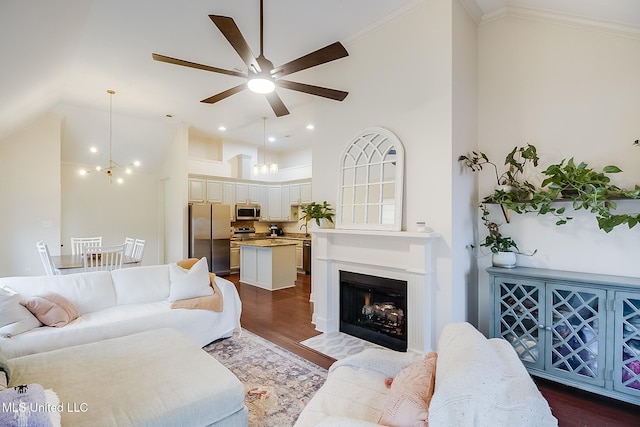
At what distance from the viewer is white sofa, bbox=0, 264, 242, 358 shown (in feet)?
8.08

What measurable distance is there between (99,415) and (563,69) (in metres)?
4.06

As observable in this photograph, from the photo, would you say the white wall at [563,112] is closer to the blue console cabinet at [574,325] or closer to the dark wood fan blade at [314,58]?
the blue console cabinet at [574,325]

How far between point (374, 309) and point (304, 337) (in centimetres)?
86

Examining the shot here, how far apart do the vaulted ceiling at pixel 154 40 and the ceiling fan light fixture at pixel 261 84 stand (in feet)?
2.65

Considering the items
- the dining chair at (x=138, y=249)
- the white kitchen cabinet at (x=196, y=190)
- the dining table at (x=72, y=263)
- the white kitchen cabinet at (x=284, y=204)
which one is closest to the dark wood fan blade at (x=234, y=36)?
the dining table at (x=72, y=263)

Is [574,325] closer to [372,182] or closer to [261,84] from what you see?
[372,182]

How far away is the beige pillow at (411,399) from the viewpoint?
119cm

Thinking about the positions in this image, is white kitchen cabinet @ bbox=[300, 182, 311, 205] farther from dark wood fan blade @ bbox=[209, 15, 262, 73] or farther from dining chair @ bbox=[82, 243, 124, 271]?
dark wood fan blade @ bbox=[209, 15, 262, 73]

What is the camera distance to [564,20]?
269cm

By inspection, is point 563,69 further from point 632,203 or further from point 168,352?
point 168,352

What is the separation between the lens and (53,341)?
2430 mm

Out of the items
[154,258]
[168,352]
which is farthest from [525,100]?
[154,258]

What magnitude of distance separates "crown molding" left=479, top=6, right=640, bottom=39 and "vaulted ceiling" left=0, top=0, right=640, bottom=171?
0.03 meters

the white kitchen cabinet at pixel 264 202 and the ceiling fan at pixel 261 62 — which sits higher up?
the ceiling fan at pixel 261 62
